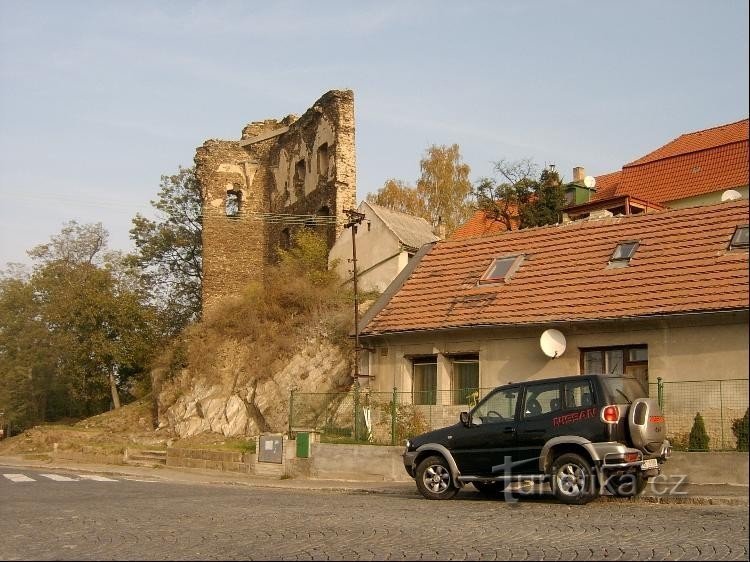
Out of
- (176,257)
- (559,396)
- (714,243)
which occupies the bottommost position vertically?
(559,396)

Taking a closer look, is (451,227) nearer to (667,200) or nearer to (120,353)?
(667,200)

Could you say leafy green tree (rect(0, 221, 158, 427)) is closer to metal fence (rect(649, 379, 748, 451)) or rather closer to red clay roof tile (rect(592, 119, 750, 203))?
red clay roof tile (rect(592, 119, 750, 203))

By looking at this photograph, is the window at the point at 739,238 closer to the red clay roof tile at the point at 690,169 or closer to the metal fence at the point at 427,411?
the metal fence at the point at 427,411

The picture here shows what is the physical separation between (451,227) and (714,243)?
3045 centimetres

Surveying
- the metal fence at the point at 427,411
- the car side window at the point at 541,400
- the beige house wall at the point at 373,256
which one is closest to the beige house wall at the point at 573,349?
the metal fence at the point at 427,411

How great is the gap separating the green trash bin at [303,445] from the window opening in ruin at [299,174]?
765 inches

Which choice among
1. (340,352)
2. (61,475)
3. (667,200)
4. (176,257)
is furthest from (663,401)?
(176,257)

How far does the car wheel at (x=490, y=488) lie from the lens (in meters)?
15.0

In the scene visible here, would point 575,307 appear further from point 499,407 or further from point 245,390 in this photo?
point 245,390

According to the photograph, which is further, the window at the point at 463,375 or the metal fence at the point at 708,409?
the window at the point at 463,375

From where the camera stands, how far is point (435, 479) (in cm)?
1525

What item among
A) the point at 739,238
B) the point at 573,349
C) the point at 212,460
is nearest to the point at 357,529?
the point at 573,349

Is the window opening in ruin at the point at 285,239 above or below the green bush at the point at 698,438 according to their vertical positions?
above

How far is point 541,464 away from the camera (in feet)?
45.5
